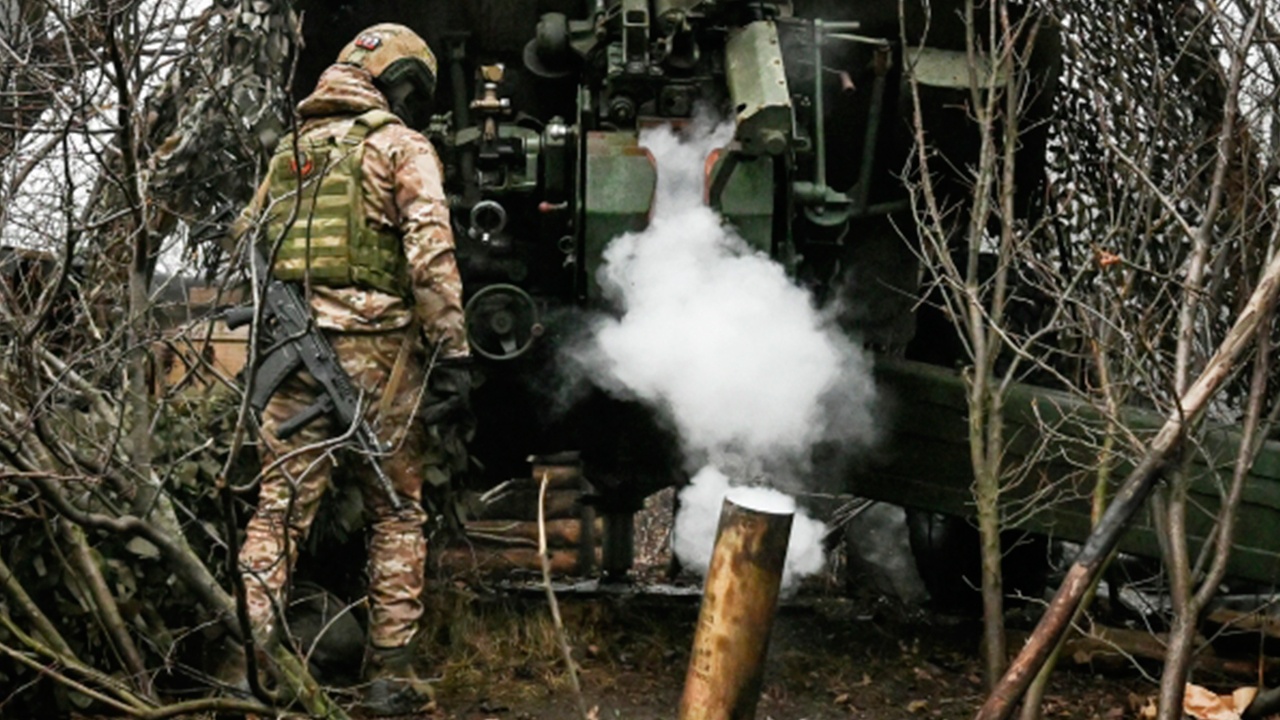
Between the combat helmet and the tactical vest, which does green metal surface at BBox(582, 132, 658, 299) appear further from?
the tactical vest

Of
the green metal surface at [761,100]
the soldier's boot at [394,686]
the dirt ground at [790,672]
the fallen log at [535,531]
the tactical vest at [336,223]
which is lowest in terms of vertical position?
the fallen log at [535,531]

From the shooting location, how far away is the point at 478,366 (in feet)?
26.2

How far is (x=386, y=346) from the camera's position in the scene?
7.05 m

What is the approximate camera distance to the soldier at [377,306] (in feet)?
22.5

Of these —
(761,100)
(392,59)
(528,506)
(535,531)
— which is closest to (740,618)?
(761,100)

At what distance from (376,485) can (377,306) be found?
722 millimetres

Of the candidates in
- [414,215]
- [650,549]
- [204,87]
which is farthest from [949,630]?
[650,549]

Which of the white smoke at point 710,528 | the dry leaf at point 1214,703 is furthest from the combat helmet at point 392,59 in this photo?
the dry leaf at point 1214,703

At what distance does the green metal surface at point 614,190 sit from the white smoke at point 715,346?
0.05 m

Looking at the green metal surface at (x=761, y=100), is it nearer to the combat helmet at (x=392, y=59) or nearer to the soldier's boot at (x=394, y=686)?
the combat helmet at (x=392, y=59)

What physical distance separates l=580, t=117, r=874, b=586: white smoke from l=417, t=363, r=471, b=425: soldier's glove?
1.90ft

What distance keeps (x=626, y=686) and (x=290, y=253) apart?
7.55ft

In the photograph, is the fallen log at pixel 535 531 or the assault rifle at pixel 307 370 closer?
the assault rifle at pixel 307 370

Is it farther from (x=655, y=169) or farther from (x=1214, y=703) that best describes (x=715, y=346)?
(x=1214, y=703)
